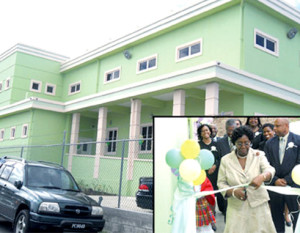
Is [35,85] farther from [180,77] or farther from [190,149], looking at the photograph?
[190,149]

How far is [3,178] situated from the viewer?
8742 mm

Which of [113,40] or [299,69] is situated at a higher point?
[113,40]

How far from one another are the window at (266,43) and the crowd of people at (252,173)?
1194 centimetres

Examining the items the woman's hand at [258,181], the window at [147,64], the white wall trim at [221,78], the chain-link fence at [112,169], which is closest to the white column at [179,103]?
the white wall trim at [221,78]

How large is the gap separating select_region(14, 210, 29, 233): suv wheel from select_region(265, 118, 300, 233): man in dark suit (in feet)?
18.2

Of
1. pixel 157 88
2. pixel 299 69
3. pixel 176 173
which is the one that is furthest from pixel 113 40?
pixel 176 173

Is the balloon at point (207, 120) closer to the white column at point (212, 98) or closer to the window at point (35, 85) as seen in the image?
the white column at point (212, 98)

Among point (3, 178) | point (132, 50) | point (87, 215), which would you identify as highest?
point (132, 50)

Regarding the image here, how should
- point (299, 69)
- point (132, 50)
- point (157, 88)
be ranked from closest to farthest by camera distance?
1. point (157, 88)
2. point (299, 69)
3. point (132, 50)

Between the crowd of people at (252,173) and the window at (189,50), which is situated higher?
the window at (189,50)

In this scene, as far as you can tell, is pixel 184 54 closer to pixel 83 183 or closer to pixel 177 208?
pixel 83 183

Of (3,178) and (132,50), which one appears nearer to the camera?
(3,178)

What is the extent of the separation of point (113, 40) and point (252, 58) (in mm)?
8595

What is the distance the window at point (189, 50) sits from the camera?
50.6 ft
